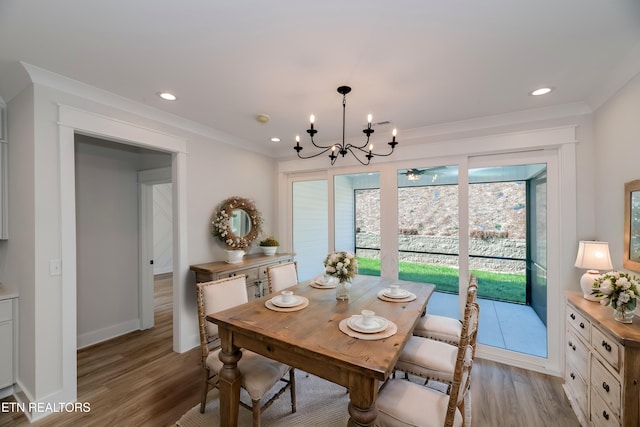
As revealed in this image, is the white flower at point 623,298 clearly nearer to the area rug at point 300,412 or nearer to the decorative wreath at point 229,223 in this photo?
the area rug at point 300,412

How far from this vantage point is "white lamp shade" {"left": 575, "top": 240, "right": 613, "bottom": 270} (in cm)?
212

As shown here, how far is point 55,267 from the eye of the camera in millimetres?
2133

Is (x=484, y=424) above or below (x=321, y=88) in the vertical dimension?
below

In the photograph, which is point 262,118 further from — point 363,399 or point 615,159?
point 615,159

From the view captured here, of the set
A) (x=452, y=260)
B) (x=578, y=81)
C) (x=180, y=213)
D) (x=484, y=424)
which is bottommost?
(x=484, y=424)

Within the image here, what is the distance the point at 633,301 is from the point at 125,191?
5054 millimetres

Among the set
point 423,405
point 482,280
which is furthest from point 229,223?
point 482,280

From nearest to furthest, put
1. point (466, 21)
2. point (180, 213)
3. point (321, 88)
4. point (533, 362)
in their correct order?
point (466, 21)
point (321, 88)
point (533, 362)
point (180, 213)

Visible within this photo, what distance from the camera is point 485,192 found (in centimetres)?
308

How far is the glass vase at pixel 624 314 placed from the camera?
1684mm

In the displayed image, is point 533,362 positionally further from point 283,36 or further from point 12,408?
point 12,408

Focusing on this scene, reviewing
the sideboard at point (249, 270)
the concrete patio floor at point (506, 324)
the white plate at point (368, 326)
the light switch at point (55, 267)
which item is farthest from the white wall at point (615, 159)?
the light switch at point (55, 267)

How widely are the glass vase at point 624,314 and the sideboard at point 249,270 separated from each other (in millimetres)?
2987

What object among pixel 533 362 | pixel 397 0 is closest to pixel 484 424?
pixel 533 362
